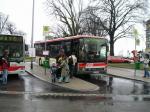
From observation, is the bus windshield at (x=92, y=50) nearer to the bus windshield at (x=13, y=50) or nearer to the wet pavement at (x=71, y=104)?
the bus windshield at (x=13, y=50)

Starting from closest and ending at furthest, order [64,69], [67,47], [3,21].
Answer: [64,69], [67,47], [3,21]

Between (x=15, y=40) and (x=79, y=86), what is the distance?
20.3ft

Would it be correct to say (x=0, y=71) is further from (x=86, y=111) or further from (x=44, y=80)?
(x=86, y=111)

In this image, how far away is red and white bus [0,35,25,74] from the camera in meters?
21.3

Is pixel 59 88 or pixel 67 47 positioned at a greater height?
pixel 67 47

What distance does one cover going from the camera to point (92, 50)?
2378 centimetres

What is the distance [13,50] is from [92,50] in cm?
542

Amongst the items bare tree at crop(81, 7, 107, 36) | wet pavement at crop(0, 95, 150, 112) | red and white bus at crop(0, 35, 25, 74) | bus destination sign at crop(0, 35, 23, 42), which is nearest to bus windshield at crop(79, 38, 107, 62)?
red and white bus at crop(0, 35, 25, 74)

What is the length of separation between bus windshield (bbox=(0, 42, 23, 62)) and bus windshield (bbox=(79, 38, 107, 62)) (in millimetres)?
4103

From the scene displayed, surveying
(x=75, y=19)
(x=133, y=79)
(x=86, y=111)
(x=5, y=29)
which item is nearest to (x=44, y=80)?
(x=133, y=79)

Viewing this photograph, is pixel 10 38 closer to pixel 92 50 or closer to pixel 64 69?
pixel 64 69

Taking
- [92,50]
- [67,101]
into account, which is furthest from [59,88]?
[92,50]

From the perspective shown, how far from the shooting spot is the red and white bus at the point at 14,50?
2133cm

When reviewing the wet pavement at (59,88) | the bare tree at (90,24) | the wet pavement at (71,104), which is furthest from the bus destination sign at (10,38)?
the bare tree at (90,24)
